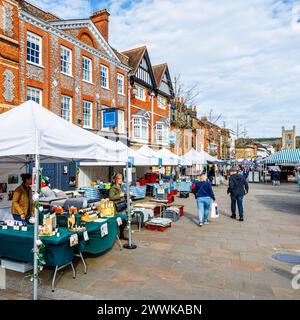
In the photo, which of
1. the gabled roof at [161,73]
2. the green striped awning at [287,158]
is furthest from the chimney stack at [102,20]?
the green striped awning at [287,158]

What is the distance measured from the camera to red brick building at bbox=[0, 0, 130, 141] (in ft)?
41.1

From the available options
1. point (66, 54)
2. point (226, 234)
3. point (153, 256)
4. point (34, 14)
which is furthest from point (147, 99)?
point (153, 256)

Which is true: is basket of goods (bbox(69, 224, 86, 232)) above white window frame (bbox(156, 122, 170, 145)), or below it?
below

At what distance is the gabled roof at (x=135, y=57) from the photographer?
23.4 metres

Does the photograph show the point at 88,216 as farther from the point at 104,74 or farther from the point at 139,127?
the point at 139,127

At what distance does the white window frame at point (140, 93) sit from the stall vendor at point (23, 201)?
758 inches

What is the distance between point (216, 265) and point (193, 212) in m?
6.10

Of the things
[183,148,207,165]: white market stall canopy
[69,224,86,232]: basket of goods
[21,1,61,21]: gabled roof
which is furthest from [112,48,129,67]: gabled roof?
[69,224,86,232]: basket of goods

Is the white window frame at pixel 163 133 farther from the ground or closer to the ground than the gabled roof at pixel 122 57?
closer to the ground

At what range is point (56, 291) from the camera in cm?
436

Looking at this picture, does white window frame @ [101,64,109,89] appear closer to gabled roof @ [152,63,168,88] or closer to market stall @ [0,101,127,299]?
Answer: gabled roof @ [152,63,168,88]

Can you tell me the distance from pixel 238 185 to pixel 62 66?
12681 millimetres

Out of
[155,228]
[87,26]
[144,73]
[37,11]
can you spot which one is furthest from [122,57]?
[155,228]

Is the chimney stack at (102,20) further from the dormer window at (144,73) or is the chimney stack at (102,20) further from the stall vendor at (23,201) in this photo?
the stall vendor at (23,201)
